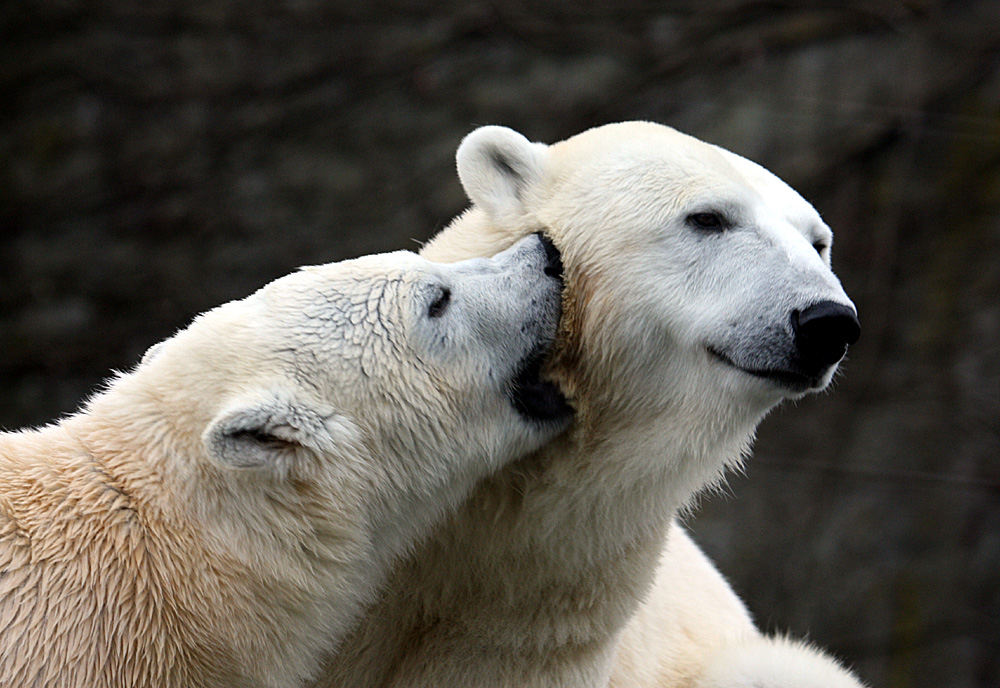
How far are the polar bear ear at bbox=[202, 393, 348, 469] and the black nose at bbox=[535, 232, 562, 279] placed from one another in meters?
0.56

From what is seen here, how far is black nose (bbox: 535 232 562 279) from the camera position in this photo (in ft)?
7.30

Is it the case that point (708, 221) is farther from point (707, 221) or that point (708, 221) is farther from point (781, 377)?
point (781, 377)

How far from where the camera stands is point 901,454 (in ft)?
17.5

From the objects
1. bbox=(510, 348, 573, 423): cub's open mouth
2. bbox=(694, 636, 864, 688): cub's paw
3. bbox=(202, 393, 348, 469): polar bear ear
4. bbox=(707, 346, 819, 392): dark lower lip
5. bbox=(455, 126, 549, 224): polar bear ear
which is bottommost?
bbox=(694, 636, 864, 688): cub's paw

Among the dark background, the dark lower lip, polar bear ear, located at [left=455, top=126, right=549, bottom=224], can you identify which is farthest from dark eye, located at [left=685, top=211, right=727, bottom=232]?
the dark background

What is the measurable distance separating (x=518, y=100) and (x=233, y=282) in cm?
186

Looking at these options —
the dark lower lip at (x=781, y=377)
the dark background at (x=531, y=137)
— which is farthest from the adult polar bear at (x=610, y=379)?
the dark background at (x=531, y=137)

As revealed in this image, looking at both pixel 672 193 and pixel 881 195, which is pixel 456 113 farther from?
pixel 672 193

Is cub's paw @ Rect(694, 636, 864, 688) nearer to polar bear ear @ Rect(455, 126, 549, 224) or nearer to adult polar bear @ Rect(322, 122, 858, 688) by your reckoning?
adult polar bear @ Rect(322, 122, 858, 688)

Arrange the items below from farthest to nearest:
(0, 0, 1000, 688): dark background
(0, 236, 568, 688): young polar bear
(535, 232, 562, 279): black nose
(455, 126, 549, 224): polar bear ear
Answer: (0, 0, 1000, 688): dark background
(455, 126, 549, 224): polar bear ear
(535, 232, 562, 279): black nose
(0, 236, 568, 688): young polar bear

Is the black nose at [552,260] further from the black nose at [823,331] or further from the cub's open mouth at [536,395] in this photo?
the black nose at [823,331]

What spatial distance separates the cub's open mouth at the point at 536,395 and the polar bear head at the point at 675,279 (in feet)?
0.12

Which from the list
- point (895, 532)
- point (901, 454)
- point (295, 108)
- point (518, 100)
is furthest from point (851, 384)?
point (295, 108)

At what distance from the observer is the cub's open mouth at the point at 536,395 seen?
87.7 inches
